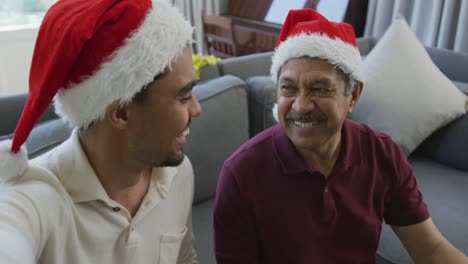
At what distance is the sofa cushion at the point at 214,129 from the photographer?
174cm

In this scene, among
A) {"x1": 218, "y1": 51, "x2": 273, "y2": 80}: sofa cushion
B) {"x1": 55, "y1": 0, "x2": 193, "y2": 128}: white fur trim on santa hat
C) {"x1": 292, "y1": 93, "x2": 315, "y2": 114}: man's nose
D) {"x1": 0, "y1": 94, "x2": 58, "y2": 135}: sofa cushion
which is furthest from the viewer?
{"x1": 218, "y1": 51, "x2": 273, "y2": 80}: sofa cushion

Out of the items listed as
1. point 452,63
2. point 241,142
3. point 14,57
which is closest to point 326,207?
point 241,142

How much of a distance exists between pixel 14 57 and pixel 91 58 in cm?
333

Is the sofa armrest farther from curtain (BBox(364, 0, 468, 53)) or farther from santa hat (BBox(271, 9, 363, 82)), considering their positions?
santa hat (BBox(271, 9, 363, 82))

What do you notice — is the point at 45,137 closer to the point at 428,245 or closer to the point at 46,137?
the point at 46,137

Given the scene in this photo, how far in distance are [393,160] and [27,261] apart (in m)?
0.91

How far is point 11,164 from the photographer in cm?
80

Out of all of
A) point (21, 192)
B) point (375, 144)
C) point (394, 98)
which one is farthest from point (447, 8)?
point (21, 192)

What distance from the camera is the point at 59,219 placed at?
2.81 feet

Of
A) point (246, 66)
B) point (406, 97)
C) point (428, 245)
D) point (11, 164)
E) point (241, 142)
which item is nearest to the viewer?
point (11, 164)

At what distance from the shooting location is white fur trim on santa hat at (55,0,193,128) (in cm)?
86

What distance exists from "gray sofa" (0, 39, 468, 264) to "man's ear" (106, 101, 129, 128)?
0.46 m

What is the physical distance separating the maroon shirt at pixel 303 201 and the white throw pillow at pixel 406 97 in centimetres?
86

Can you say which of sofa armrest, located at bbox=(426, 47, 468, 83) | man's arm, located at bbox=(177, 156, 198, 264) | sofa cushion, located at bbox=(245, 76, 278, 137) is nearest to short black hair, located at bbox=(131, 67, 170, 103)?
man's arm, located at bbox=(177, 156, 198, 264)
